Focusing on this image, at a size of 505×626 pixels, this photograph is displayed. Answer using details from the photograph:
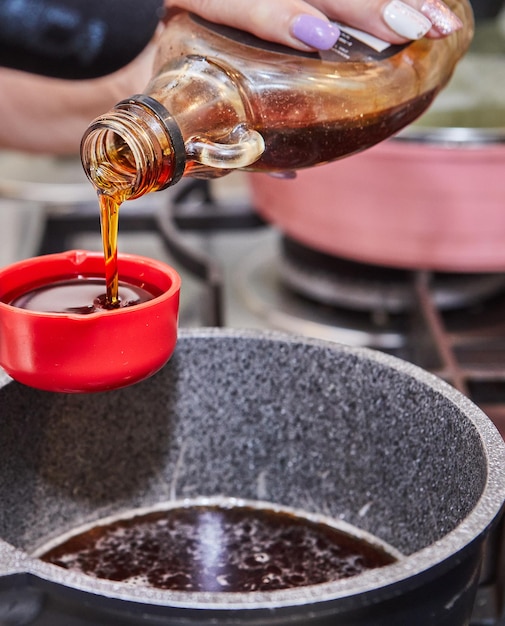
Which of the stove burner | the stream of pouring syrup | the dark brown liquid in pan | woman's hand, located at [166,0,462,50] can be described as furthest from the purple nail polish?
the stove burner

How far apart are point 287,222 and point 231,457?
422mm

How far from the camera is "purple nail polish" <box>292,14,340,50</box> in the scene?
526mm

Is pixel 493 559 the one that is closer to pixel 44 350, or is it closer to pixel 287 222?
pixel 44 350

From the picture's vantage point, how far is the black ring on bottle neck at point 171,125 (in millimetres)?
480

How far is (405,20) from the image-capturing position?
1.79 ft

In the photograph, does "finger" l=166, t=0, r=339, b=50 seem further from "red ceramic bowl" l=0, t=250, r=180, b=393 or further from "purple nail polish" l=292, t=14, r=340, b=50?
"red ceramic bowl" l=0, t=250, r=180, b=393

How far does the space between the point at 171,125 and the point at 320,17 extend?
120mm

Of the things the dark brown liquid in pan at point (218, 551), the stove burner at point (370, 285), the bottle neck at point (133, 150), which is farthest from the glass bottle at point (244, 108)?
the stove burner at point (370, 285)

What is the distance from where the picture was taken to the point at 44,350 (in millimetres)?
487

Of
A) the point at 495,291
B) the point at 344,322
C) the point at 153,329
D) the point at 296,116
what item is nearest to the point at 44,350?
the point at 153,329

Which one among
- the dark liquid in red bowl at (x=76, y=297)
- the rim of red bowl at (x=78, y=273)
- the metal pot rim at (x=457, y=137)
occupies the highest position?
the rim of red bowl at (x=78, y=273)

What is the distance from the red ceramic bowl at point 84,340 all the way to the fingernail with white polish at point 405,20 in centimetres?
19

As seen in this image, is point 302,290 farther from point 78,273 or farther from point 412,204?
point 78,273

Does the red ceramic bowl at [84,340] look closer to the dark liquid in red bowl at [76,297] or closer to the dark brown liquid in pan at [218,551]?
the dark liquid in red bowl at [76,297]
